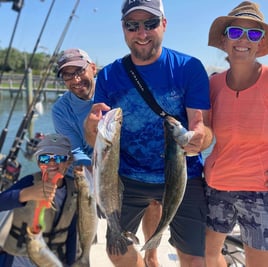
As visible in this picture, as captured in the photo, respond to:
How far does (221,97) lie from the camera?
9.07 ft

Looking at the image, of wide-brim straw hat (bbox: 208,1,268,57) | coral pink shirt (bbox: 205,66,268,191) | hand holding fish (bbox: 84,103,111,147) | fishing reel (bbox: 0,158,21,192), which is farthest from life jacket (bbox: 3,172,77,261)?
fishing reel (bbox: 0,158,21,192)

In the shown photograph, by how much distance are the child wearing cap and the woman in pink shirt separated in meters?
1.14

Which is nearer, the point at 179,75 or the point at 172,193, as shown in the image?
the point at 172,193

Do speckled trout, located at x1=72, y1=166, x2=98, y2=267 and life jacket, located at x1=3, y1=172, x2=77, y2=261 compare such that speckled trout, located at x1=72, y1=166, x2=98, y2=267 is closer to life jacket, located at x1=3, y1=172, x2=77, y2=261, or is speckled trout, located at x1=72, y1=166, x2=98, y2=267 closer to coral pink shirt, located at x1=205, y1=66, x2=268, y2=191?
life jacket, located at x1=3, y1=172, x2=77, y2=261

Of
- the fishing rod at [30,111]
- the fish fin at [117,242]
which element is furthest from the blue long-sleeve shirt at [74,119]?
the fishing rod at [30,111]

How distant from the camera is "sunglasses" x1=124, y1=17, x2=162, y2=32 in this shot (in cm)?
255

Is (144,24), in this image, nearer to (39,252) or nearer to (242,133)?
(242,133)

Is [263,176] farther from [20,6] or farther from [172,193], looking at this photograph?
[20,6]

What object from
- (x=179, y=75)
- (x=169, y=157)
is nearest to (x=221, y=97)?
(x=179, y=75)

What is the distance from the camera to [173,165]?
2.33 m

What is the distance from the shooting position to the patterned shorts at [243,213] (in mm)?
2717

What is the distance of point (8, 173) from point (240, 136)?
15.9 feet

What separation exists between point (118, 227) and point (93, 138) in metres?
0.67

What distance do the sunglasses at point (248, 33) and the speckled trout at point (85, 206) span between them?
55.5 inches
